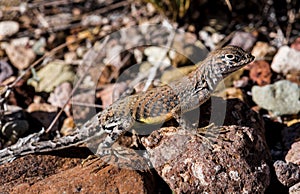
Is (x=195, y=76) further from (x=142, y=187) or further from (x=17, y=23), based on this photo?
(x=17, y=23)

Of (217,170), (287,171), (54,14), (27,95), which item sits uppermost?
(54,14)

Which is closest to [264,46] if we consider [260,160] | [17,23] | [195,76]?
[195,76]

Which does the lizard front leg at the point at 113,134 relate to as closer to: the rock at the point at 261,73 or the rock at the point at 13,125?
the rock at the point at 13,125

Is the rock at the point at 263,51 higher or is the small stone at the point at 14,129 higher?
the small stone at the point at 14,129

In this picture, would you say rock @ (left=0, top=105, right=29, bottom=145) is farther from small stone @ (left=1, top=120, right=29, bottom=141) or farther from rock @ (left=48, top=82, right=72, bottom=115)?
rock @ (left=48, top=82, right=72, bottom=115)

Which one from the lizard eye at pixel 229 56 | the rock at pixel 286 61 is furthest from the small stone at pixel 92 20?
the lizard eye at pixel 229 56

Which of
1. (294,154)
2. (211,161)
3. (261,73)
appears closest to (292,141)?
(294,154)

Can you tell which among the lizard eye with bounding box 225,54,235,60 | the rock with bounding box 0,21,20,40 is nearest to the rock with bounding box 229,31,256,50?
the lizard eye with bounding box 225,54,235,60
